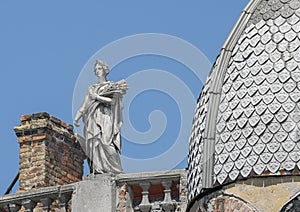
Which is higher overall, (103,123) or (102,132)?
(103,123)

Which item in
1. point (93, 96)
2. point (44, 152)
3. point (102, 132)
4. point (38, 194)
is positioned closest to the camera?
point (102, 132)

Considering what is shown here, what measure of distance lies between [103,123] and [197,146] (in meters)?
2.12

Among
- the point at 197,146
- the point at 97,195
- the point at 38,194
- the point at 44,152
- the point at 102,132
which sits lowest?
the point at 97,195

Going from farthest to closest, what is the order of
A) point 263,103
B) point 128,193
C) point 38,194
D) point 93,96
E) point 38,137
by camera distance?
point 38,137 → point 38,194 → point 93,96 → point 128,193 → point 263,103

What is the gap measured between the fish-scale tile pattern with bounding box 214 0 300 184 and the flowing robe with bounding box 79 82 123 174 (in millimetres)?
2258

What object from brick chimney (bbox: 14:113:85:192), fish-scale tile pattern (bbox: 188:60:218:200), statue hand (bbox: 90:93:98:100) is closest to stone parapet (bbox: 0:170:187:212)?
fish-scale tile pattern (bbox: 188:60:218:200)

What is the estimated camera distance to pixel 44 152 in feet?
156

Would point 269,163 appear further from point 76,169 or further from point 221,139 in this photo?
point 76,169

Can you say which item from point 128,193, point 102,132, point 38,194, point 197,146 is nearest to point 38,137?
point 38,194

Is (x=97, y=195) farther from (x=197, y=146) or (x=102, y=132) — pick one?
(x=197, y=146)

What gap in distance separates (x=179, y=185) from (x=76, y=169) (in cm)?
680

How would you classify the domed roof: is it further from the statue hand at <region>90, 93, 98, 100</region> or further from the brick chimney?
the brick chimney

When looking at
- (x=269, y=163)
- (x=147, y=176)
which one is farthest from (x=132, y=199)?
(x=269, y=163)

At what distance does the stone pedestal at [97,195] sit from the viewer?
4219cm
